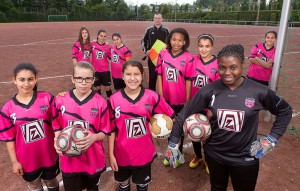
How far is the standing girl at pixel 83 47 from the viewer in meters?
7.01

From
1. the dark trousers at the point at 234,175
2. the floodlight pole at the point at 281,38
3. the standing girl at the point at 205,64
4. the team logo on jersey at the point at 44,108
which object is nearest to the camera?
the dark trousers at the point at 234,175

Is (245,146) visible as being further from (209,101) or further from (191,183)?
(191,183)

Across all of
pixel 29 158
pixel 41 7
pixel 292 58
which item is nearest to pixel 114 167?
pixel 29 158

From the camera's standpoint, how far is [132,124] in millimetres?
2918

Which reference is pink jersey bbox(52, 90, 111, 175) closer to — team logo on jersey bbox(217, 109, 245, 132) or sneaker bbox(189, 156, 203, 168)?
team logo on jersey bbox(217, 109, 245, 132)

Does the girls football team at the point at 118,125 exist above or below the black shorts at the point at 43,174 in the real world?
above

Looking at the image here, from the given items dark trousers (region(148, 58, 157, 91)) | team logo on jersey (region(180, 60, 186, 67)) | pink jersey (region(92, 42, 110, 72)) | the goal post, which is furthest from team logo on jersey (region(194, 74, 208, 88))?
the goal post

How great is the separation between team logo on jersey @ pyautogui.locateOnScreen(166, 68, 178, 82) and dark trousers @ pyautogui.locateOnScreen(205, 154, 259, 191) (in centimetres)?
168

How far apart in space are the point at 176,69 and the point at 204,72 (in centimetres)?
45

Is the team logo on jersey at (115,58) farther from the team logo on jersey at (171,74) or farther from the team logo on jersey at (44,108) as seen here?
the team logo on jersey at (44,108)

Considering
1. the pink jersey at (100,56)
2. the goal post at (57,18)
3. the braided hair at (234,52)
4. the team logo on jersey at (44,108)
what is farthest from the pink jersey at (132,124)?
the goal post at (57,18)

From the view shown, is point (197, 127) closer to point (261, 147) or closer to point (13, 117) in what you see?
point (261, 147)

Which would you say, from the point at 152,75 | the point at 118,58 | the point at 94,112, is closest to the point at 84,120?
the point at 94,112

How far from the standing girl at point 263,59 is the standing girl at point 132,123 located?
11.9ft
